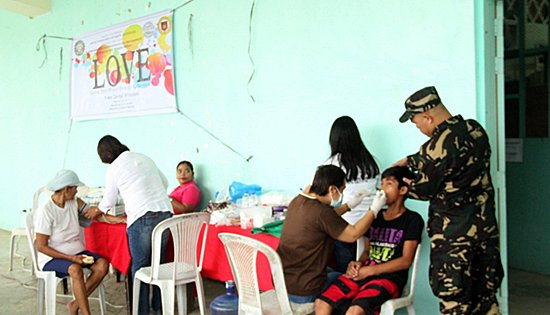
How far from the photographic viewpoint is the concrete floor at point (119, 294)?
3.64 metres

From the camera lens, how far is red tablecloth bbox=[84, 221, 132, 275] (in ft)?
11.3

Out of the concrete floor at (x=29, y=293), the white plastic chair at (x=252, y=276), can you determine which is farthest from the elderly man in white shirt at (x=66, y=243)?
the white plastic chair at (x=252, y=276)

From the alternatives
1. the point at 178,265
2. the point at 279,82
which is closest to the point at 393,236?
the point at 178,265

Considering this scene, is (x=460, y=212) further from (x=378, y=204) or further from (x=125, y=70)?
(x=125, y=70)

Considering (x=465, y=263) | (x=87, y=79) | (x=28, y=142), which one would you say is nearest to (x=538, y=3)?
(x=465, y=263)

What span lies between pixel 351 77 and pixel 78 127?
3.82 m

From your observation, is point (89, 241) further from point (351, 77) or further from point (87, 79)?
point (87, 79)

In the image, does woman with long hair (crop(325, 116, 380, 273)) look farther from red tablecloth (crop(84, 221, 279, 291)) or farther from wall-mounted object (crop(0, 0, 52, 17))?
wall-mounted object (crop(0, 0, 52, 17))

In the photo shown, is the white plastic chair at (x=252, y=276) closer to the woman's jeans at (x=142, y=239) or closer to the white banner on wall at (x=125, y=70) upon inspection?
the woman's jeans at (x=142, y=239)

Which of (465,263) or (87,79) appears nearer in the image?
(465,263)

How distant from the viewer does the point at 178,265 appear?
3.16m

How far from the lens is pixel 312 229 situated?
2396mm

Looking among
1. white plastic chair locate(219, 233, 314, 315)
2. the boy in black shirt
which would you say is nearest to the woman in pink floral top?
white plastic chair locate(219, 233, 314, 315)

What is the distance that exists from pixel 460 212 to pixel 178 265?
70.2 inches
